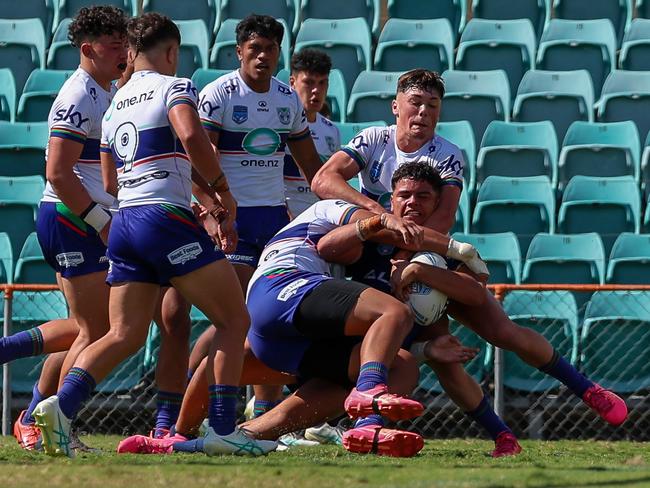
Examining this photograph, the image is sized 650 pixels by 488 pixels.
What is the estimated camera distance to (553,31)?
11695 mm

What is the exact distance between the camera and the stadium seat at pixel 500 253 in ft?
29.0

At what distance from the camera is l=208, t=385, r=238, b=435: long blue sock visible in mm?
5332

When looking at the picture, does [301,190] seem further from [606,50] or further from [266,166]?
[606,50]

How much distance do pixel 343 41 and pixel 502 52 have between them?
4.94 feet

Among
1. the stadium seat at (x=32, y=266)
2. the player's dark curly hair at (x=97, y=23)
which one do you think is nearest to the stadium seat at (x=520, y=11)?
the stadium seat at (x=32, y=266)

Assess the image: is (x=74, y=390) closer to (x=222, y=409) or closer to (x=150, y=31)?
(x=222, y=409)

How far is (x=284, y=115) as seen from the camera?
6.98 meters

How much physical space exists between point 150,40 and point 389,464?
217 centimetres

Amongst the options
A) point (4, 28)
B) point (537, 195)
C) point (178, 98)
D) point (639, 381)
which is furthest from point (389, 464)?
point (4, 28)

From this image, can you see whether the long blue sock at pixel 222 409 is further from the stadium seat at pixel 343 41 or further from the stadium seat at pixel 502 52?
the stadium seat at pixel 502 52

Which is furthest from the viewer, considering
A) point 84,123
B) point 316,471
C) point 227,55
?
point 227,55

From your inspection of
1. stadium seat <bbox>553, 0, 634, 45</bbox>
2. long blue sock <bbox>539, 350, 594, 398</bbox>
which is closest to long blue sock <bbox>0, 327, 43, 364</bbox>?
long blue sock <bbox>539, 350, 594, 398</bbox>

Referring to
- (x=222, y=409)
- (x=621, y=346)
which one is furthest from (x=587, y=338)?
(x=222, y=409)

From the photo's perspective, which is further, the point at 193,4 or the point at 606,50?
the point at 193,4
